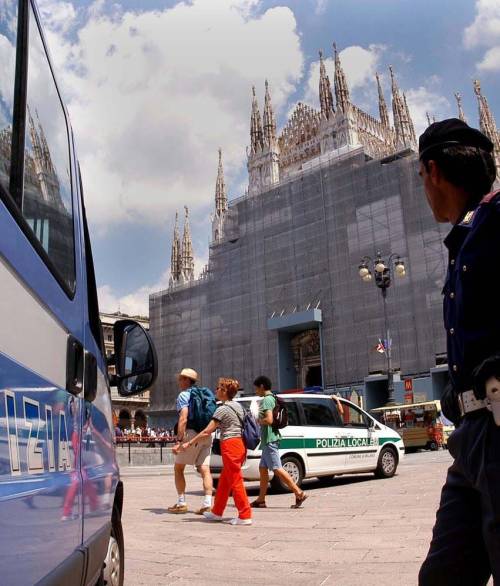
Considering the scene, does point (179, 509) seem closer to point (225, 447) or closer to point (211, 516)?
point (211, 516)

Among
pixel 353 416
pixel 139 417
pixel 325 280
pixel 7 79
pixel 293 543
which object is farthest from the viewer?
pixel 139 417

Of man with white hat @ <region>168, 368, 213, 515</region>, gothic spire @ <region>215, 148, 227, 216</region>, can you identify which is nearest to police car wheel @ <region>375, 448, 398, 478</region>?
man with white hat @ <region>168, 368, 213, 515</region>

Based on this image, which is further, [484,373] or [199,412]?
[199,412]

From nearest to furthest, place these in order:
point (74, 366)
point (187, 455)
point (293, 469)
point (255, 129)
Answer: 1. point (74, 366)
2. point (187, 455)
3. point (293, 469)
4. point (255, 129)

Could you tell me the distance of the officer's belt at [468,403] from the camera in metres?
1.64

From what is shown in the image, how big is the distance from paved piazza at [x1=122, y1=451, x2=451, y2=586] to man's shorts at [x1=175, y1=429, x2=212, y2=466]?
0.63 m

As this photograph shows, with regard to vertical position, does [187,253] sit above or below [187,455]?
above

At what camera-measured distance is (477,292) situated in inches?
65.9

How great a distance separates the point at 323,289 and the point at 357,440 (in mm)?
28576

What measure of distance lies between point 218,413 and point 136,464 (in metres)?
15.1

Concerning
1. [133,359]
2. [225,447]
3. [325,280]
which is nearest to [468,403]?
[133,359]

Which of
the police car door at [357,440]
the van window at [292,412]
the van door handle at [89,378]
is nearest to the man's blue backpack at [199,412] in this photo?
the van window at [292,412]

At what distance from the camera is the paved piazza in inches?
161

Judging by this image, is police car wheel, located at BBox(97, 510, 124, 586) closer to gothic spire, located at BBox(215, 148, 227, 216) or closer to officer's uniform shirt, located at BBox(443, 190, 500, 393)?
officer's uniform shirt, located at BBox(443, 190, 500, 393)
